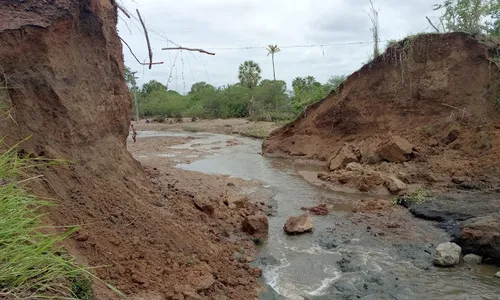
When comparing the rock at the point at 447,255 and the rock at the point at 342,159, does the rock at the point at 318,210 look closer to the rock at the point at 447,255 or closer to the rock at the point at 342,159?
the rock at the point at 447,255

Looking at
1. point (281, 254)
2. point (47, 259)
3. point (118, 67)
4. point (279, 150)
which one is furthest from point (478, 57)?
point (47, 259)

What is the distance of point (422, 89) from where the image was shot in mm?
14641

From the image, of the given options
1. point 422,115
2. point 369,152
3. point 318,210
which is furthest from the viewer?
point 422,115

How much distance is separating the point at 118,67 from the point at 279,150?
1185 centimetres

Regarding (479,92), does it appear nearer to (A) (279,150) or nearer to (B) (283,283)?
(A) (279,150)

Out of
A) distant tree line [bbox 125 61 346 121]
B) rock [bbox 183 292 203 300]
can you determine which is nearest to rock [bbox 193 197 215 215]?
rock [bbox 183 292 203 300]

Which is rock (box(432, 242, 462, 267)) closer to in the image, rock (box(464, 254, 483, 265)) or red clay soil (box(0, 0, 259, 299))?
rock (box(464, 254, 483, 265))

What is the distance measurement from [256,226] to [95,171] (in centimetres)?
316

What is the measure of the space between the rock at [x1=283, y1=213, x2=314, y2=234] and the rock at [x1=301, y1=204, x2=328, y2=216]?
116 centimetres

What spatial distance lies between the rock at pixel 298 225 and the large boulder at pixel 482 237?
8.78 feet

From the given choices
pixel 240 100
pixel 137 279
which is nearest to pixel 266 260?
pixel 137 279

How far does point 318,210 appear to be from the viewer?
9.70 m

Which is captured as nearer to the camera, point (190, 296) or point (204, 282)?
point (190, 296)

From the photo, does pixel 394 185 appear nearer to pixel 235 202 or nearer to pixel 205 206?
pixel 235 202
